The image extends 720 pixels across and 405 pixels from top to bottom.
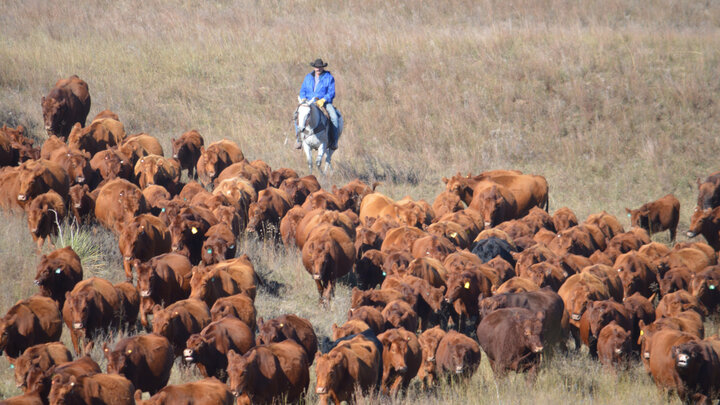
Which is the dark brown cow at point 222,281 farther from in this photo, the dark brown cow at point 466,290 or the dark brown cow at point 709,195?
the dark brown cow at point 709,195

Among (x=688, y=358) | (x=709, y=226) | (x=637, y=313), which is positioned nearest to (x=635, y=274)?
(x=637, y=313)

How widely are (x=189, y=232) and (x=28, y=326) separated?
13.2 ft

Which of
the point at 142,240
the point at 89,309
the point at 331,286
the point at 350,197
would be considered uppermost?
the point at 142,240

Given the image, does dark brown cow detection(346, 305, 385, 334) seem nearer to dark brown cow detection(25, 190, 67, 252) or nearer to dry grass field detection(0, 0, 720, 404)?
dark brown cow detection(25, 190, 67, 252)

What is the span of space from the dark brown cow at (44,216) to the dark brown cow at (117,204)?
883mm

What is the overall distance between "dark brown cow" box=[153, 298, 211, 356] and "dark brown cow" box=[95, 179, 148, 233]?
4.16 m

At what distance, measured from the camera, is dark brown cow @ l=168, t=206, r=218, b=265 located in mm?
12859

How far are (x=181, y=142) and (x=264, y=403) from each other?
11.7m

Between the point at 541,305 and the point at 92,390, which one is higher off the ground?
the point at 92,390

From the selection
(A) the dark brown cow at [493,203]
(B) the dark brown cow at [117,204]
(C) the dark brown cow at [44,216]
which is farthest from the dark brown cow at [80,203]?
(A) the dark brown cow at [493,203]

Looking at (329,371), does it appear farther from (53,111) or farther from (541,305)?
(53,111)

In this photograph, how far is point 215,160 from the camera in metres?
18.3

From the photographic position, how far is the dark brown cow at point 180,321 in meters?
9.20

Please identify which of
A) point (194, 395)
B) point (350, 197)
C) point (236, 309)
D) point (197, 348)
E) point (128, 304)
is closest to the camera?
point (194, 395)
